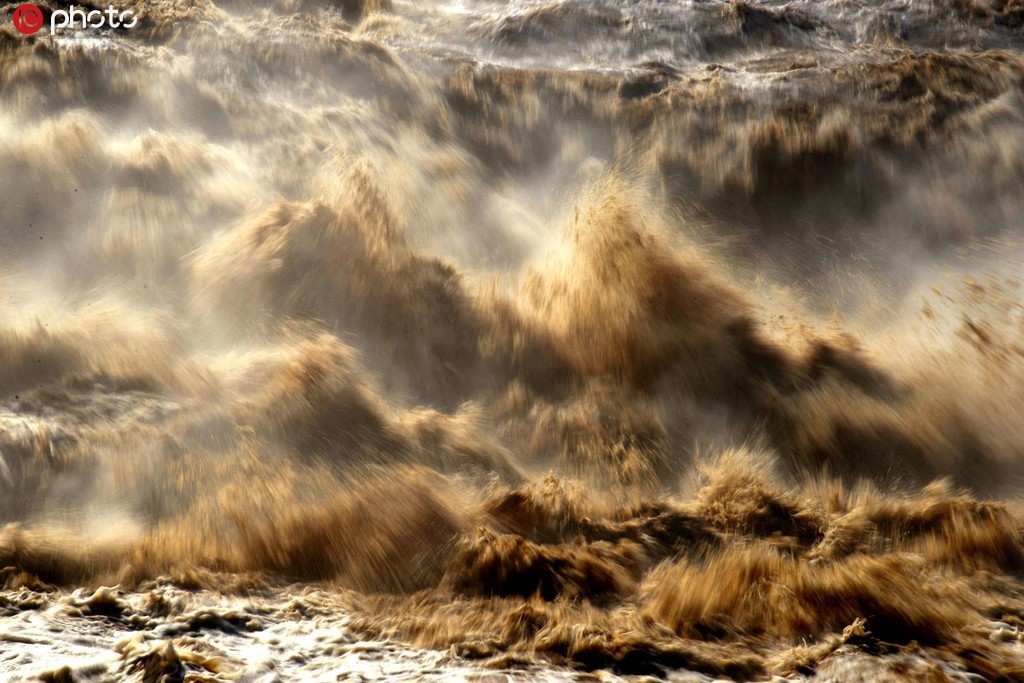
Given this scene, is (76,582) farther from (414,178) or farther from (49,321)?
(414,178)

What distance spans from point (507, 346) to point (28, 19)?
232 cm

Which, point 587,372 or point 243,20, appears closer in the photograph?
point 587,372

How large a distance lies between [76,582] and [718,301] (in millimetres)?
2176

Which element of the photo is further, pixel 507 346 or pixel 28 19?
pixel 28 19

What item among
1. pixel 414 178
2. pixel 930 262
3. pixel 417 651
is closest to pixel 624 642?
pixel 417 651

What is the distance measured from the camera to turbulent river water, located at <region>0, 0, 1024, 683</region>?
2.20 meters

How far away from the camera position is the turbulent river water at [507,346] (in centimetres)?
220

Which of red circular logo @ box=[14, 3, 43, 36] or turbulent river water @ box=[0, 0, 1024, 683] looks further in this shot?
red circular logo @ box=[14, 3, 43, 36]

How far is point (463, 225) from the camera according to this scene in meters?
3.15

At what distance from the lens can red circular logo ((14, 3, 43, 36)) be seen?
3.25 m

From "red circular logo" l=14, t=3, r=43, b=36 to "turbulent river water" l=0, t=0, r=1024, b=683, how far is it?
0.08 m

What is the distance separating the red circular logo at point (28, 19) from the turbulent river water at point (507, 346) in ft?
0.26

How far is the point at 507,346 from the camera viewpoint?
284cm

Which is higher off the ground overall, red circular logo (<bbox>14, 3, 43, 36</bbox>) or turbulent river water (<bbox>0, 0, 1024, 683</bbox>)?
red circular logo (<bbox>14, 3, 43, 36</bbox>)
